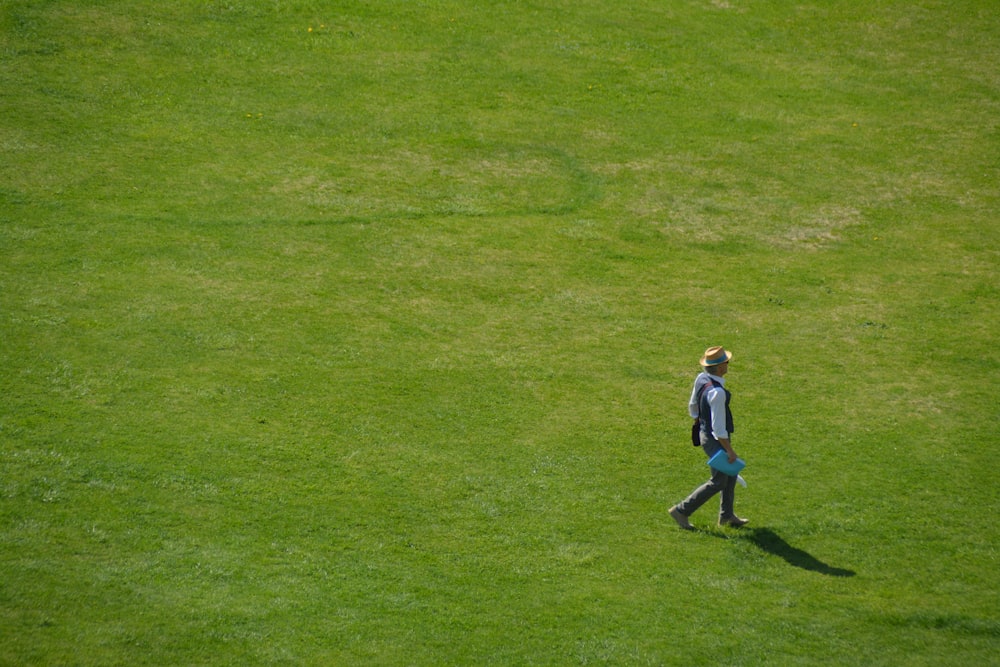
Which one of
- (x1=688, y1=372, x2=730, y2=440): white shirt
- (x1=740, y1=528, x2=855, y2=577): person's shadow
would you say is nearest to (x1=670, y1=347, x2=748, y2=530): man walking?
(x1=688, y1=372, x2=730, y2=440): white shirt

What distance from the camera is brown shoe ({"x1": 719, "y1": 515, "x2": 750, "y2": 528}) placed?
11812 mm

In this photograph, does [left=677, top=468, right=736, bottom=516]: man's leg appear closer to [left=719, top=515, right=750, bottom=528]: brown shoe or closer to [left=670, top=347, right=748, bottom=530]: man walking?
[left=670, top=347, right=748, bottom=530]: man walking

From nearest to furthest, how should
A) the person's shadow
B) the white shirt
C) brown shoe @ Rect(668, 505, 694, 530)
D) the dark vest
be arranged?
1. the person's shadow
2. the white shirt
3. the dark vest
4. brown shoe @ Rect(668, 505, 694, 530)

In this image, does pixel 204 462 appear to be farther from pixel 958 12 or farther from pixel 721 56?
pixel 958 12

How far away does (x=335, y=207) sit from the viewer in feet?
63.0

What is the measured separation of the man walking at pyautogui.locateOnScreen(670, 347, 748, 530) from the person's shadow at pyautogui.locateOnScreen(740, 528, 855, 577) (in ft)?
0.71

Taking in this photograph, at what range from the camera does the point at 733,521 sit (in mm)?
11820

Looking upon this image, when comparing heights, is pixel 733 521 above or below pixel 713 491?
below

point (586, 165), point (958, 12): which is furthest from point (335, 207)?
point (958, 12)

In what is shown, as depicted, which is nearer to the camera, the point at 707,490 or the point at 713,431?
the point at 713,431

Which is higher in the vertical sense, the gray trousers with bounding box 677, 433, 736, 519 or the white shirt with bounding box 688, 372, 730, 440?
the white shirt with bounding box 688, 372, 730, 440

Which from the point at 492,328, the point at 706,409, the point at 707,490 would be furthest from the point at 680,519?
the point at 492,328

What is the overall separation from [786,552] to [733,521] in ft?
2.35

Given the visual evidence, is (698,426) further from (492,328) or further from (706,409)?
(492,328)
